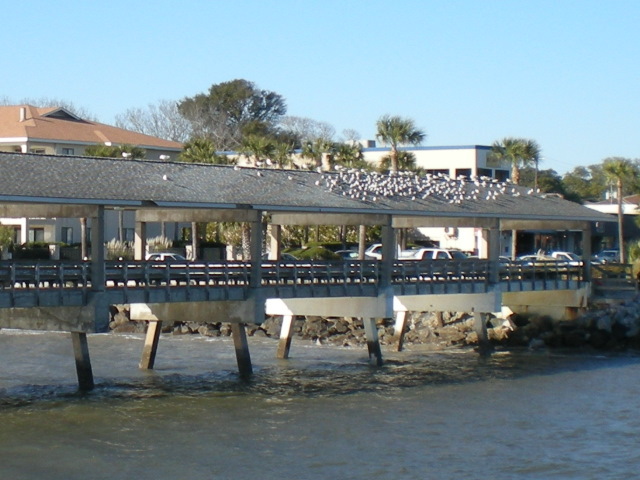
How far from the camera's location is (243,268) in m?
32.6

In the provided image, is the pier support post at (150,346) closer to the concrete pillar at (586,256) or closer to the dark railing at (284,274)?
the dark railing at (284,274)

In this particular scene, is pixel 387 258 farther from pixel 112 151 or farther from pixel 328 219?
pixel 112 151

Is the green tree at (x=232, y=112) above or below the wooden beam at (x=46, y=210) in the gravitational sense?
above

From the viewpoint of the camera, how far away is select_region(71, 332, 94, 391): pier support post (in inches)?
1169

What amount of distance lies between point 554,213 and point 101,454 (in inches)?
965

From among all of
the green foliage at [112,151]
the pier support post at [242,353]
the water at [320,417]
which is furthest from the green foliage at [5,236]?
the pier support post at [242,353]

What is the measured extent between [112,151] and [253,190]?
30.5 metres

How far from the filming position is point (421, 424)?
27531 mm

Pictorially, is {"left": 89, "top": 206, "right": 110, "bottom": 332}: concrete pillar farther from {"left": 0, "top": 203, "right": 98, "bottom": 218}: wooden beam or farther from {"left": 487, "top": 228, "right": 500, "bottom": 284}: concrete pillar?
{"left": 487, "top": 228, "right": 500, "bottom": 284}: concrete pillar

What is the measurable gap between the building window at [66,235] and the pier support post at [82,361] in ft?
104

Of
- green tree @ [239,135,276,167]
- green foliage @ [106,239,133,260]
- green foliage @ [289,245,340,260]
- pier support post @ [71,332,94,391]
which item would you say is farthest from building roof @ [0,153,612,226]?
green tree @ [239,135,276,167]

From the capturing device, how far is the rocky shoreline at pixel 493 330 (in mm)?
43312

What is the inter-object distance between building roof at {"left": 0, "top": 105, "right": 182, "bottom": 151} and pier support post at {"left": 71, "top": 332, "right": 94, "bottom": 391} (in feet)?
122

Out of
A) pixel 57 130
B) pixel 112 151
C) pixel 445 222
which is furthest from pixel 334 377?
pixel 57 130
